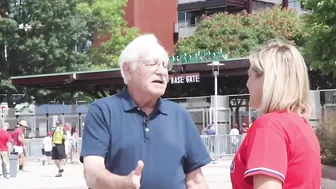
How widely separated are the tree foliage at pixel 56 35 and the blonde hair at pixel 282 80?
113 feet

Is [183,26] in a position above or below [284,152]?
above

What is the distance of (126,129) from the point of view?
3.70 m

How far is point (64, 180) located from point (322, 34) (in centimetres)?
845

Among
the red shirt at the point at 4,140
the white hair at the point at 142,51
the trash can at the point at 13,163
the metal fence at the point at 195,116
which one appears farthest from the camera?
the metal fence at the point at 195,116

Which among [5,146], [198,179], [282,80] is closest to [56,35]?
[5,146]

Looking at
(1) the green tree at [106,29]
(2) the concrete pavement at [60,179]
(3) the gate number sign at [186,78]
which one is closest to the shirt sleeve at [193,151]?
(2) the concrete pavement at [60,179]

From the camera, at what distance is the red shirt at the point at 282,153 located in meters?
2.82

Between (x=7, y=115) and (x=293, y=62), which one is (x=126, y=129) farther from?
(x=7, y=115)

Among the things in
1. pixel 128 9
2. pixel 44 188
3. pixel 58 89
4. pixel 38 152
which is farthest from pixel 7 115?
pixel 128 9

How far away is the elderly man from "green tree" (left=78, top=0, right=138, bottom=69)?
34.2m

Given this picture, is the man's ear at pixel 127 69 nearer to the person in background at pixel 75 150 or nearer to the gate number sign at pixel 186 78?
the person in background at pixel 75 150

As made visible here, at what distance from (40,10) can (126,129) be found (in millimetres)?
34275

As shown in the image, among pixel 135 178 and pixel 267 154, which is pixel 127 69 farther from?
pixel 267 154

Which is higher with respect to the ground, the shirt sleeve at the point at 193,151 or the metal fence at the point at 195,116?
the shirt sleeve at the point at 193,151
